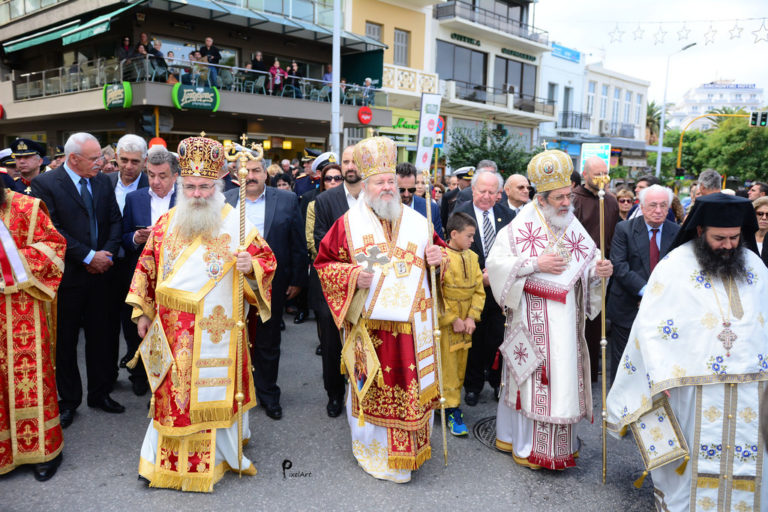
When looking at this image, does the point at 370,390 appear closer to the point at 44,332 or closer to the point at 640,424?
the point at 640,424

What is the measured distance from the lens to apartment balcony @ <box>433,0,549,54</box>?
1033 inches

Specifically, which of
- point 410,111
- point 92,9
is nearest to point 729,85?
point 410,111

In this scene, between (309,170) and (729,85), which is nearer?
(309,170)

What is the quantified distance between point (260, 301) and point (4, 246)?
5.40ft

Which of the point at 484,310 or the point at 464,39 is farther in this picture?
the point at 464,39

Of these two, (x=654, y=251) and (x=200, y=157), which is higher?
(x=200, y=157)

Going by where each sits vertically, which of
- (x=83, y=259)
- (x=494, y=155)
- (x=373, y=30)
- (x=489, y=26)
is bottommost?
(x=83, y=259)

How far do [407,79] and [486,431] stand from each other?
2149 centimetres

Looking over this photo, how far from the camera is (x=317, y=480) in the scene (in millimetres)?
3977

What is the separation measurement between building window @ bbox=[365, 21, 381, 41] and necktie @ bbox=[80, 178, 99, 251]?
20628 millimetres

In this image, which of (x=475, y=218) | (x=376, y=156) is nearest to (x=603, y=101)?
(x=475, y=218)

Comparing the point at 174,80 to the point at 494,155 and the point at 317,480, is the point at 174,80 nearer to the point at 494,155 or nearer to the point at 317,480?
the point at 494,155

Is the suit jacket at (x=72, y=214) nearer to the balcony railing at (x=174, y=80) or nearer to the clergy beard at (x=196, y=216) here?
the clergy beard at (x=196, y=216)

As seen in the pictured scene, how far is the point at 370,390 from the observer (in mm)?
4012
